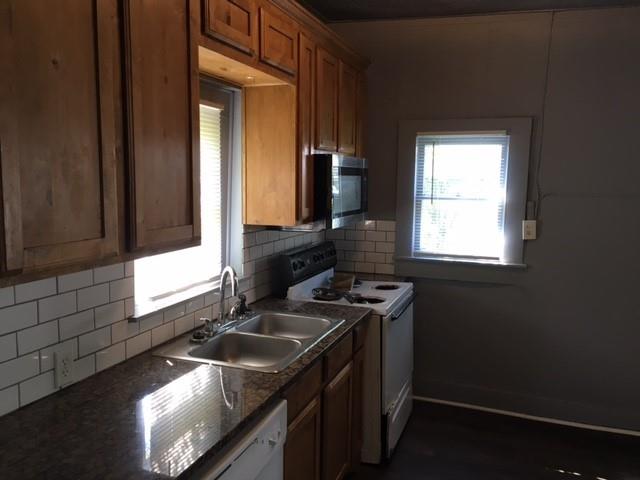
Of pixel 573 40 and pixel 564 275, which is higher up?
pixel 573 40

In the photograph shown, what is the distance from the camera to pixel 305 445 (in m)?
2.11

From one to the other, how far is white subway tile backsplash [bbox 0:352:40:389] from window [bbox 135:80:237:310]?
0.62 metres

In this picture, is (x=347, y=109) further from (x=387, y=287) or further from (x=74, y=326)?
(x=74, y=326)

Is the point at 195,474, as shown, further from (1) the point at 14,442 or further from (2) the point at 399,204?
(2) the point at 399,204

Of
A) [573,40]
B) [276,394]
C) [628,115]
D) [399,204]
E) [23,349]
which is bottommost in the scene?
[276,394]

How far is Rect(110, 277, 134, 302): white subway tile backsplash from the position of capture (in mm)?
1886

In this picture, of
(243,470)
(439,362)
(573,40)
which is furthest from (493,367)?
(243,470)

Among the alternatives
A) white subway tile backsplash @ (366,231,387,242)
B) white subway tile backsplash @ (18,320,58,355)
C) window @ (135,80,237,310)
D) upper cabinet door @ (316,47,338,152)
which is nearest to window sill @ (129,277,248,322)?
window @ (135,80,237,310)

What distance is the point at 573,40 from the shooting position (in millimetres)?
3240

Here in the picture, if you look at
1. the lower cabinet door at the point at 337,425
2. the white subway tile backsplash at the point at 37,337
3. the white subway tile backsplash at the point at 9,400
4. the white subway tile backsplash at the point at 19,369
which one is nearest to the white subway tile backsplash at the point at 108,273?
the white subway tile backsplash at the point at 37,337

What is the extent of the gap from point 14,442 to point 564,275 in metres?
3.09

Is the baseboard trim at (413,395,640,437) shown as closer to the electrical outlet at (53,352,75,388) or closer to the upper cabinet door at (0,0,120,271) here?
the electrical outlet at (53,352,75,388)

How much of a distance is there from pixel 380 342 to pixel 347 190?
33.7 inches

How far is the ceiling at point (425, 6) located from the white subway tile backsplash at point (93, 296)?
2286 millimetres
